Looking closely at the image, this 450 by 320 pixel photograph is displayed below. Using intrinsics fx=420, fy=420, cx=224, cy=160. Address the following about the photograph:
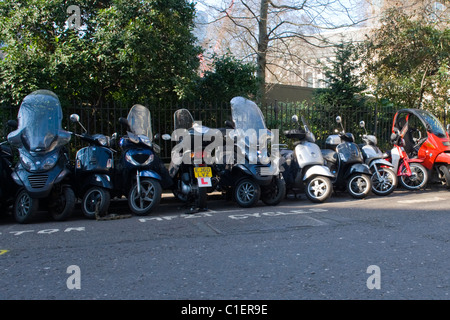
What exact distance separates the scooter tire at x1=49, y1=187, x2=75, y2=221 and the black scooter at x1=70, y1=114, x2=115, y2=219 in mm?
329

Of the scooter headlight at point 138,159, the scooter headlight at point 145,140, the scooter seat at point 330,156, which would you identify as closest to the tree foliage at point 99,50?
the scooter headlight at point 145,140

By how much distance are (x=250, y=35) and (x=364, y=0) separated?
5363mm

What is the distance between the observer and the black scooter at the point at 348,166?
833 centimetres

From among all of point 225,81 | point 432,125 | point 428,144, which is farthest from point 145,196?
point 432,125

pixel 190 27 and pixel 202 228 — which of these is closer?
pixel 202 228

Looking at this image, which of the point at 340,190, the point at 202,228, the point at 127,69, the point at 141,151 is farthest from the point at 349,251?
the point at 127,69

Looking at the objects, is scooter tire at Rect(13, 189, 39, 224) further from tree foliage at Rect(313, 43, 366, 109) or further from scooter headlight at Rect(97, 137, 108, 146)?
tree foliage at Rect(313, 43, 366, 109)

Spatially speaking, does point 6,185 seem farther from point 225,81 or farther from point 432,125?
point 432,125

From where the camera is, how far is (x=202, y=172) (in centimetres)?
690

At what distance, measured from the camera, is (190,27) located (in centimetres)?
1095

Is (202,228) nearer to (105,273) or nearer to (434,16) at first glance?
(105,273)

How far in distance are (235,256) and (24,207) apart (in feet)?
12.0

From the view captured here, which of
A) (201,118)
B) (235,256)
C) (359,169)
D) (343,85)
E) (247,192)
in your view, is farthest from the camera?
(343,85)

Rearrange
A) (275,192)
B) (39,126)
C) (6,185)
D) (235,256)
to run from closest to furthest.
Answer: (235,256) → (39,126) → (6,185) → (275,192)
